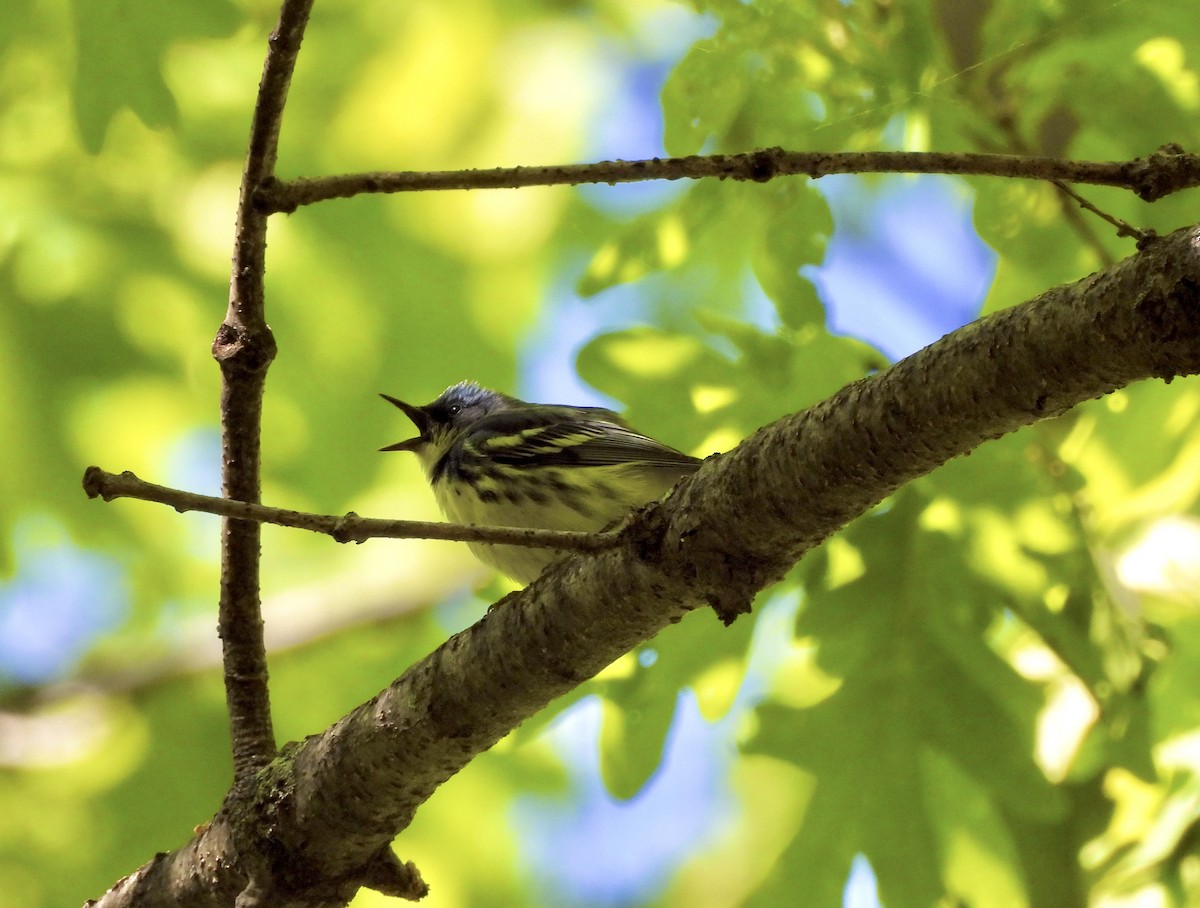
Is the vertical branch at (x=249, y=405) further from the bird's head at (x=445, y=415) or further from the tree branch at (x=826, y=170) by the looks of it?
the bird's head at (x=445, y=415)

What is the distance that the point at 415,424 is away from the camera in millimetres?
3930

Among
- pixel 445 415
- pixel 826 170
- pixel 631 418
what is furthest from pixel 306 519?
pixel 445 415

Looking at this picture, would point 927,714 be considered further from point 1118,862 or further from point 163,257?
point 163,257

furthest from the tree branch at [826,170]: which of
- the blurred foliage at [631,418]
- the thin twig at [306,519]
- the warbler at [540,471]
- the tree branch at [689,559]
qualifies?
the warbler at [540,471]

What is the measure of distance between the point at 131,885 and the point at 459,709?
826 millimetres

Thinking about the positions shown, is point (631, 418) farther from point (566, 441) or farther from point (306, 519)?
point (306, 519)

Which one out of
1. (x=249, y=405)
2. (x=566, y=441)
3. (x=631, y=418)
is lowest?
(x=249, y=405)

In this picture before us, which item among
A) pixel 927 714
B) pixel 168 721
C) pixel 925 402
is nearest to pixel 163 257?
pixel 168 721

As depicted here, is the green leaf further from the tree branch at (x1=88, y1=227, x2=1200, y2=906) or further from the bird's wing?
the tree branch at (x1=88, y1=227, x2=1200, y2=906)

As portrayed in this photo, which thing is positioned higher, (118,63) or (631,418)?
(118,63)

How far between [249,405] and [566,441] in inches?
54.3

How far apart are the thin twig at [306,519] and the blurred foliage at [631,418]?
40.3 inches

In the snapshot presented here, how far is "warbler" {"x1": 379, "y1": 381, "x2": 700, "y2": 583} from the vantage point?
2.94 metres

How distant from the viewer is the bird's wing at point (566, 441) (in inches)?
118
